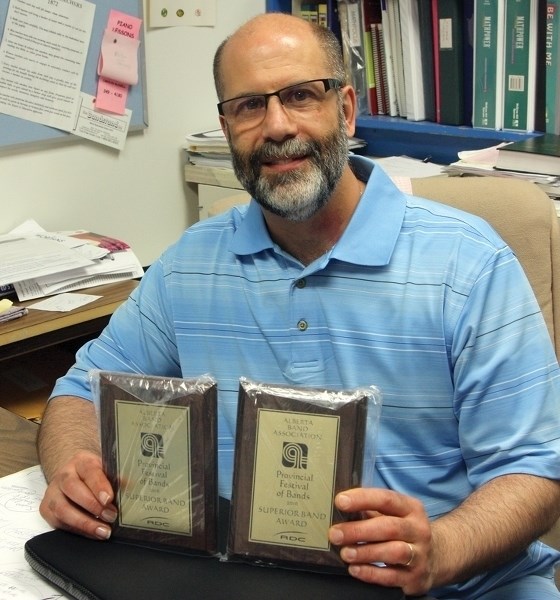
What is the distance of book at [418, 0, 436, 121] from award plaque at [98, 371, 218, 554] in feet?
4.90

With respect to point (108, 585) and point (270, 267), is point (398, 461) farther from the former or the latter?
point (108, 585)

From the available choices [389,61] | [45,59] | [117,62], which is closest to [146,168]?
[117,62]

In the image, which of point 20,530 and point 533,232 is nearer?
point 20,530

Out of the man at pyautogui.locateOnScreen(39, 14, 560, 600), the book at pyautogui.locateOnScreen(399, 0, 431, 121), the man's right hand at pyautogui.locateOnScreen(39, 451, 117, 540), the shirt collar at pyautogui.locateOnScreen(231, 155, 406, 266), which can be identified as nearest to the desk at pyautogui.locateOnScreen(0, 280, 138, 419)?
the man at pyautogui.locateOnScreen(39, 14, 560, 600)

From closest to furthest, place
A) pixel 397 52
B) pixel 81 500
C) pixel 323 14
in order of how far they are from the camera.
Answer: pixel 81 500
pixel 397 52
pixel 323 14

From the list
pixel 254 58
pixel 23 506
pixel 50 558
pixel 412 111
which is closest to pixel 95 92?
pixel 412 111

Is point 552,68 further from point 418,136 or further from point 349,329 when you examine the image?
point 349,329

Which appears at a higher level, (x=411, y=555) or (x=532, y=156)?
(x=532, y=156)

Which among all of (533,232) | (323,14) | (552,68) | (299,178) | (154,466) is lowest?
(154,466)

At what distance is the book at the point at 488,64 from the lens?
1995mm

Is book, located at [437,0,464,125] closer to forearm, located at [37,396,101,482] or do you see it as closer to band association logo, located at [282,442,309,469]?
forearm, located at [37,396,101,482]

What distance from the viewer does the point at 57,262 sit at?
1862 mm

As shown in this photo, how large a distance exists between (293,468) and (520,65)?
4.75ft

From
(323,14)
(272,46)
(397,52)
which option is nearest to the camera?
(272,46)
